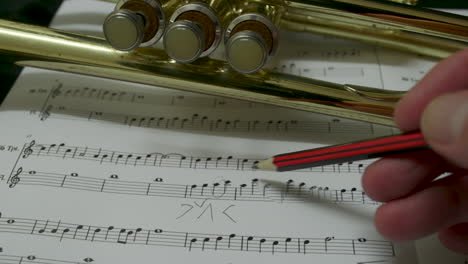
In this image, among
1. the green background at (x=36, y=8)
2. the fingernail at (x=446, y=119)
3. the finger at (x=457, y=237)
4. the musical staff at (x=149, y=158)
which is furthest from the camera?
the green background at (x=36, y=8)

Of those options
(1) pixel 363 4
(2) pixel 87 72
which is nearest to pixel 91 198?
(2) pixel 87 72

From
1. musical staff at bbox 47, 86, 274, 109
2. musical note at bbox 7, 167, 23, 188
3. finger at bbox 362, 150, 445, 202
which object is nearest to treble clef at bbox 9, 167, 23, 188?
musical note at bbox 7, 167, 23, 188

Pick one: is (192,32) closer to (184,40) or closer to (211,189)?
(184,40)

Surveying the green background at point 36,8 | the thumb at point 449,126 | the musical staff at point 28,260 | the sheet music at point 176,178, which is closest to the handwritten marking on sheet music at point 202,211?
the sheet music at point 176,178

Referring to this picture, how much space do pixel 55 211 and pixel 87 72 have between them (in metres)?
0.17

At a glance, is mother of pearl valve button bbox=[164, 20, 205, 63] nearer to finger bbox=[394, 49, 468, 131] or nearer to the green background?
finger bbox=[394, 49, 468, 131]

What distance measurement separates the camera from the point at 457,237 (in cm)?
43

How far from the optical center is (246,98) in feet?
1.77

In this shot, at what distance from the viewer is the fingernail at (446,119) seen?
30 centimetres

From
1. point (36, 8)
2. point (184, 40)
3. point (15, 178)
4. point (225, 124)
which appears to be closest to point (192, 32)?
point (184, 40)

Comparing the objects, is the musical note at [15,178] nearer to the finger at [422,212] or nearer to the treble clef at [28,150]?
the treble clef at [28,150]

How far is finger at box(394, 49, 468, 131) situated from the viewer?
366mm

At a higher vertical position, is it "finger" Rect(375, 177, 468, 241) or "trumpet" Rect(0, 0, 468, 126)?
"trumpet" Rect(0, 0, 468, 126)

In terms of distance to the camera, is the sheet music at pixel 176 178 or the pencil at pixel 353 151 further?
the sheet music at pixel 176 178
